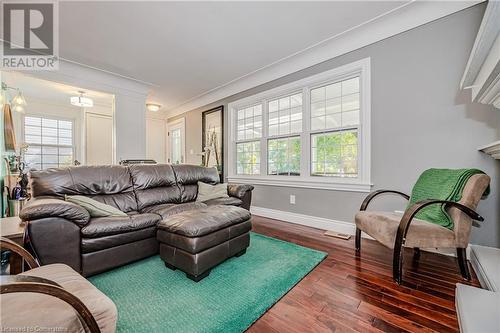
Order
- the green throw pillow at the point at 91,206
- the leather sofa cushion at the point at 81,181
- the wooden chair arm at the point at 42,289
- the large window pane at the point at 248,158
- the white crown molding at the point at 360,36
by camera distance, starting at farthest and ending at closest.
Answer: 1. the large window pane at the point at 248,158
2. the white crown molding at the point at 360,36
3. the leather sofa cushion at the point at 81,181
4. the green throw pillow at the point at 91,206
5. the wooden chair arm at the point at 42,289

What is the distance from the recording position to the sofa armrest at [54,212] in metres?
1.48

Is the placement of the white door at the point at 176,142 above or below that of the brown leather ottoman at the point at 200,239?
above

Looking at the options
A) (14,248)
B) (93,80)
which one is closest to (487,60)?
(14,248)

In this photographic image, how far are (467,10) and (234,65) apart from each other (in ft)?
9.53

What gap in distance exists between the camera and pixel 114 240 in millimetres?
1851

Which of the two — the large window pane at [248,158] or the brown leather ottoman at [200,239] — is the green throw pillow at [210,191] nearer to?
the brown leather ottoman at [200,239]

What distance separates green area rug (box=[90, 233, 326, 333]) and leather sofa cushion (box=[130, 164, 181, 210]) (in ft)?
2.73

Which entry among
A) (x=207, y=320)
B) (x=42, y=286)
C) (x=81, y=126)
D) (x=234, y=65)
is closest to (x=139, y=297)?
(x=207, y=320)

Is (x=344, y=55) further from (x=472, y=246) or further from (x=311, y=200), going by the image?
(x=472, y=246)

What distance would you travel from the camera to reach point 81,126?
5941 millimetres

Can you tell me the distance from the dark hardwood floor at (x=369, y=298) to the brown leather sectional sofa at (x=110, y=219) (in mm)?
750

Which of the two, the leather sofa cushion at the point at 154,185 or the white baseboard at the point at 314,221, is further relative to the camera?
the white baseboard at the point at 314,221

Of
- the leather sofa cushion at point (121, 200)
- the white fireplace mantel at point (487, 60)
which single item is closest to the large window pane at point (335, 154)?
the white fireplace mantel at point (487, 60)

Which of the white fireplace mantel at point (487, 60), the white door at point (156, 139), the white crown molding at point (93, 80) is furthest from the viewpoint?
the white door at point (156, 139)
